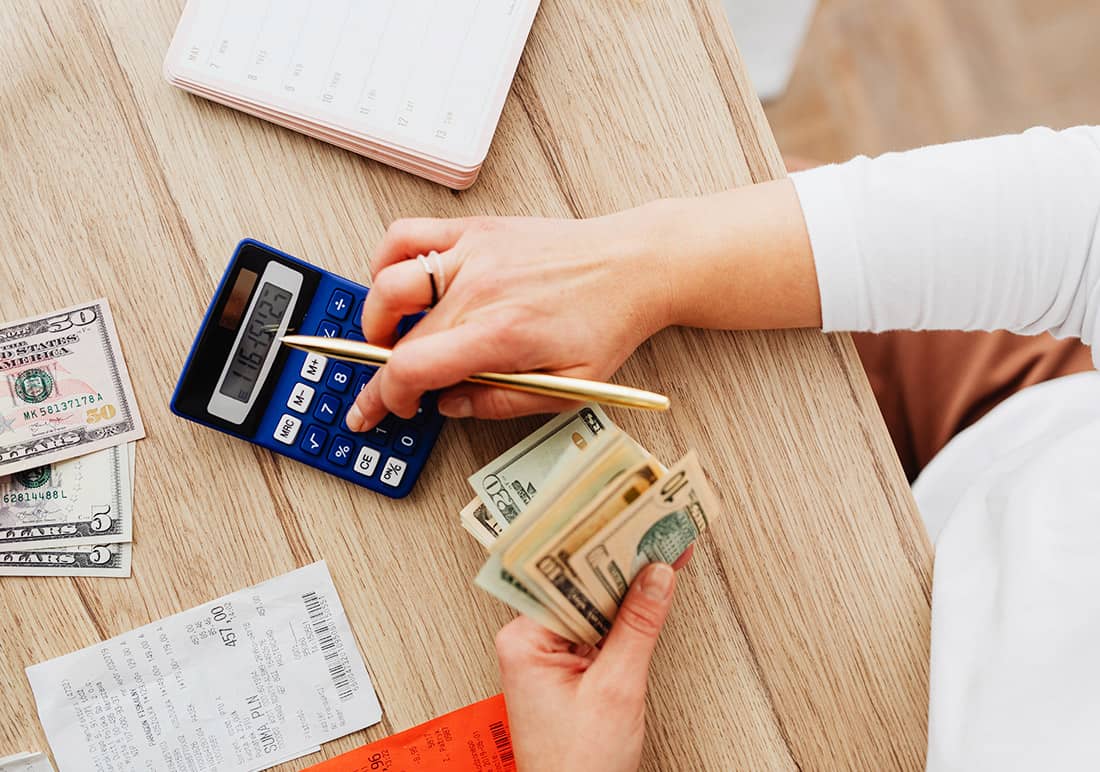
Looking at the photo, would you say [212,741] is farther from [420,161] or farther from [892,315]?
[892,315]

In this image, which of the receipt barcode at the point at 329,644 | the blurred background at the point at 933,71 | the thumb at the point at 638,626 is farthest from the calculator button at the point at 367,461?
the blurred background at the point at 933,71

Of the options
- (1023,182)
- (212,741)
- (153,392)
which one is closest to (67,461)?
(153,392)

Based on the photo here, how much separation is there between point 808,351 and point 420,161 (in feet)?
1.11

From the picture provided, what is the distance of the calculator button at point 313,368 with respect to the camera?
0.64 m

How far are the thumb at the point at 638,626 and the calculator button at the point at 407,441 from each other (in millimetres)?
197

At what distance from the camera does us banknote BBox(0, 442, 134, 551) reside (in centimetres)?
63

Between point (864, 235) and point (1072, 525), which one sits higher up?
point (864, 235)

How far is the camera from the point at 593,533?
20.5 inches

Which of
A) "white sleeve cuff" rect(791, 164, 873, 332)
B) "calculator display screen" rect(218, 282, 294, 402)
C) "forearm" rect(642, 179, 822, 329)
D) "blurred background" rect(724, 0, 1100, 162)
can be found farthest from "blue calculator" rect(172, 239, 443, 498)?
"blurred background" rect(724, 0, 1100, 162)

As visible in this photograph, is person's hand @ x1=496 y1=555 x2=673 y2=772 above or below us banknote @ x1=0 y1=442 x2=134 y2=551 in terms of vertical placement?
above

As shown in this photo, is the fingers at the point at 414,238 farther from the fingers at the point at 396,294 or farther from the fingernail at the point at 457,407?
the fingernail at the point at 457,407

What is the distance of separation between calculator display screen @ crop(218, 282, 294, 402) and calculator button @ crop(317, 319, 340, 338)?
0.09ft

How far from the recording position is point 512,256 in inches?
24.1

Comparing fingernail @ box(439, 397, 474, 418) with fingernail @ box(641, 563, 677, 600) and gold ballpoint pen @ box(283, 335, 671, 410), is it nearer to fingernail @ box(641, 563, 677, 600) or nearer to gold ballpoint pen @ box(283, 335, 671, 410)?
gold ballpoint pen @ box(283, 335, 671, 410)
